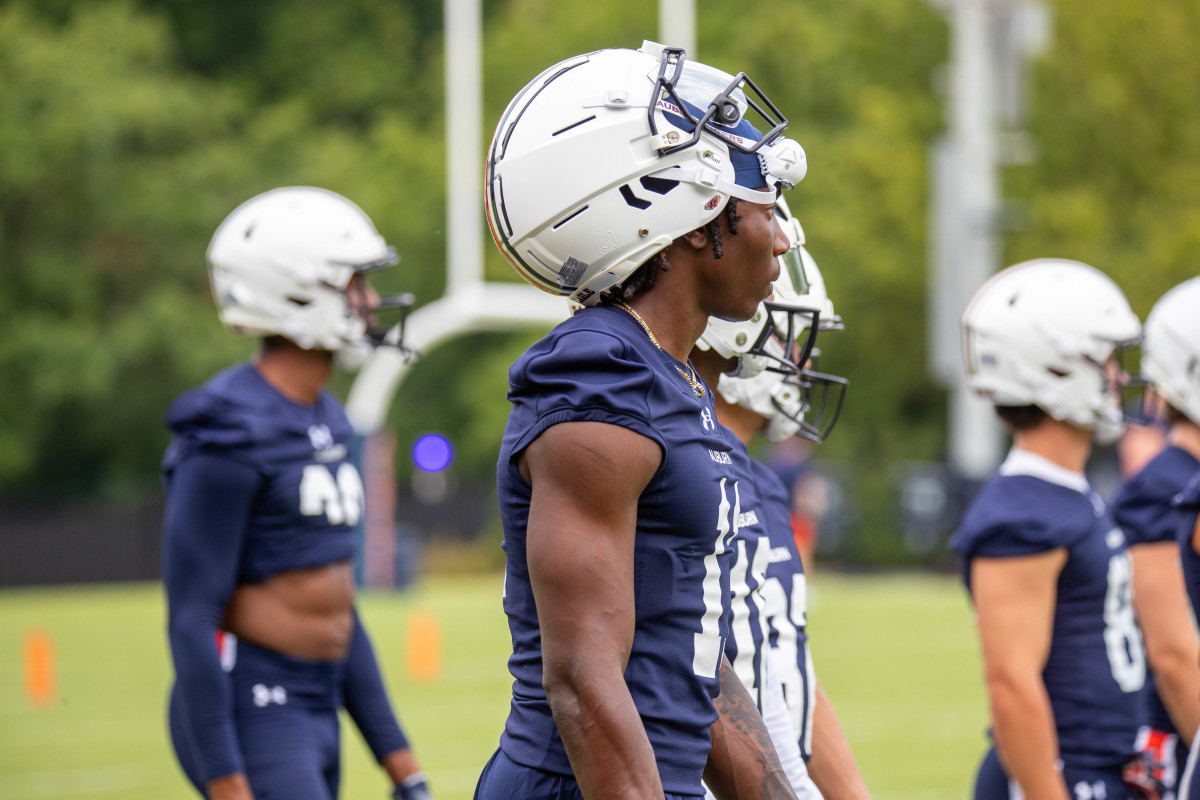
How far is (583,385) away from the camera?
94.7 inches

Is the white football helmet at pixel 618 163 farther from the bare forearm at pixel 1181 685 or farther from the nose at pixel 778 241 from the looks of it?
the bare forearm at pixel 1181 685

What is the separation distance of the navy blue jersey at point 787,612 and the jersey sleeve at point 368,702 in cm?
142

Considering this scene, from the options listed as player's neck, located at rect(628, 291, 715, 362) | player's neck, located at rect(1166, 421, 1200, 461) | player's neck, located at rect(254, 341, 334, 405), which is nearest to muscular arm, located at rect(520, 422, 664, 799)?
player's neck, located at rect(628, 291, 715, 362)

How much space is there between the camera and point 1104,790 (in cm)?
409

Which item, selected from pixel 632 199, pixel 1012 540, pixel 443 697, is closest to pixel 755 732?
pixel 632 199

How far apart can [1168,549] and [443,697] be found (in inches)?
354

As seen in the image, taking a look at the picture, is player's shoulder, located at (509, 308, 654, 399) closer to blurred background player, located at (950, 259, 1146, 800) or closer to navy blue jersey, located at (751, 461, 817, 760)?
navy blue jersey, located at (751, 461, 817, 760)

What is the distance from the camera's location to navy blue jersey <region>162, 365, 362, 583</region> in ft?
14.2

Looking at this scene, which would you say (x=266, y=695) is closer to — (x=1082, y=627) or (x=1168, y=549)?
(x=1082, y=627)

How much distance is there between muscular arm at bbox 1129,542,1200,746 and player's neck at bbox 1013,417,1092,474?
0.32 metres

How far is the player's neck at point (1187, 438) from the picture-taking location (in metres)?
4.62

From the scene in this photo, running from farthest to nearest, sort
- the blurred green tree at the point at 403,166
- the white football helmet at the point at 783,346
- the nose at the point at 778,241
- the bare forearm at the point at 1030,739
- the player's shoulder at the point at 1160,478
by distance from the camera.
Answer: the blurred green tree at the point at 403,166 → the player's shoulder at the point at 1160,478 → the bare forearm at the point at 1030,739 → the white football helmet at the point at 783,346 → the nose at the point at 778,241

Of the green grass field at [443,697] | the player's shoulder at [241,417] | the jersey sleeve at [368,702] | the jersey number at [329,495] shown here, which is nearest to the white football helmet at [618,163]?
the player's shoulder at [241,417]

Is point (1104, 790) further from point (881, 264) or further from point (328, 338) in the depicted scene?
point (881, 264)
